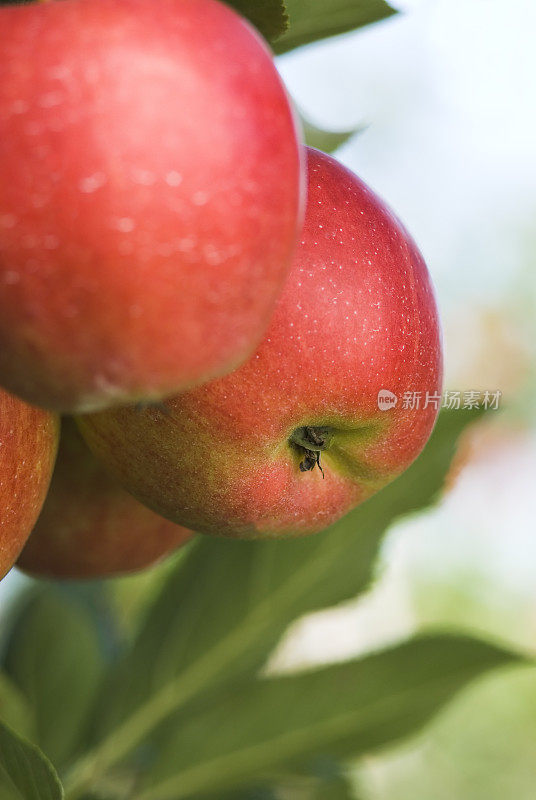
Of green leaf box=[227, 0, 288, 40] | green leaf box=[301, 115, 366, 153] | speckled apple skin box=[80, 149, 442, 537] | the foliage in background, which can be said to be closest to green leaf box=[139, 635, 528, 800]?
the foliage in background

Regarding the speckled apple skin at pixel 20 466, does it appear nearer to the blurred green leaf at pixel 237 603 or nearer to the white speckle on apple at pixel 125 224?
the white speckle on apple at pixel 125 224

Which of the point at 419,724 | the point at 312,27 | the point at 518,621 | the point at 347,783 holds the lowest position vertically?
the point at 518,621

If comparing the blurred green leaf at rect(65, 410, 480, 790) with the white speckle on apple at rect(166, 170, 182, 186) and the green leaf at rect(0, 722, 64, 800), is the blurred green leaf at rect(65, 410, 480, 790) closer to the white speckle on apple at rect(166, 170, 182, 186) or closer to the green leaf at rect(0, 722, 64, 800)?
the green leaf at rect(0, 722, 64, 800)

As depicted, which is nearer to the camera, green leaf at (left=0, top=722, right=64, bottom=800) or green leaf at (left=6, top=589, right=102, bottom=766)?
green leaf at (left=0, top=722, right=64, bottom=800)

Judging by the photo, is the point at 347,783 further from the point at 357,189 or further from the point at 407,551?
the point at 407,551

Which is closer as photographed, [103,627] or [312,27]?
[312,27]

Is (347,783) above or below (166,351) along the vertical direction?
below

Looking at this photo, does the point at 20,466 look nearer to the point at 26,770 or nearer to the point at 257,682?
the point at 26,770

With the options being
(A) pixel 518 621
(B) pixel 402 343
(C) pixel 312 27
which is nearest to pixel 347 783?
(B) pixel 402 343

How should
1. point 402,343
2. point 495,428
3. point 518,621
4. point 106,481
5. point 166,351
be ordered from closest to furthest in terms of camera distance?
point 166,351 < point 402,343 < point 106,481 < point 495,428 < point 518,621
